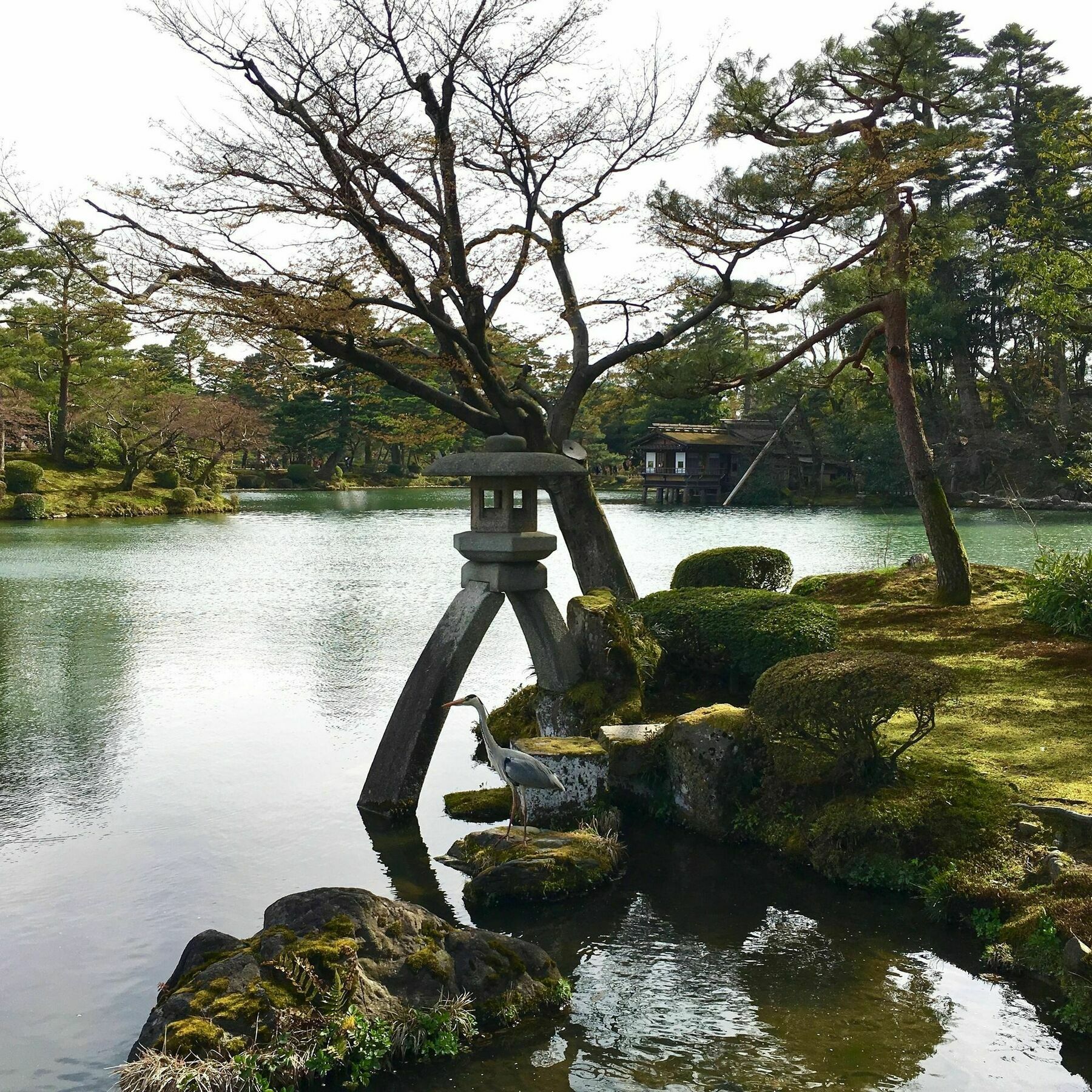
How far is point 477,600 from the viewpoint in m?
7.53

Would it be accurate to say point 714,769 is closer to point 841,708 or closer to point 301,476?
point 841,708

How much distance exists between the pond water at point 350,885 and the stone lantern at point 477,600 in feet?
1.34

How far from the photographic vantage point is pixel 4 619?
15.1 m

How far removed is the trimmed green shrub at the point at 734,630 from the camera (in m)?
8.19

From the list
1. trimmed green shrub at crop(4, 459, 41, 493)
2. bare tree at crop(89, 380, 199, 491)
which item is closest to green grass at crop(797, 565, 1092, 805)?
trimmed green shrub at crop(4, 459, 41, 493)

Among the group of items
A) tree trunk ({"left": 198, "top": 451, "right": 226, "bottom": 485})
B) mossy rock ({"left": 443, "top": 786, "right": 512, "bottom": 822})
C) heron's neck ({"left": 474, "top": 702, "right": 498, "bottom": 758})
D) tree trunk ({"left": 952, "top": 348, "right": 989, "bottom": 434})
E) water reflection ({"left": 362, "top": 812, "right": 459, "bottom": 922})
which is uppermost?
tree trunk ({"left": 952, "top": 348, "right": 989, "bottom": 434})

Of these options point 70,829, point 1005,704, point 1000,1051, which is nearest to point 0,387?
point 70,829

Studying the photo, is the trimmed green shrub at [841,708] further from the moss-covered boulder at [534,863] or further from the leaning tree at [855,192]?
the leaning tree at [855,192]

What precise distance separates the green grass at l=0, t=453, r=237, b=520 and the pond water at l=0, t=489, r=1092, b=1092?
2336 cm

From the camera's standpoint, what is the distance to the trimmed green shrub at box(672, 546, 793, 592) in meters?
11.2

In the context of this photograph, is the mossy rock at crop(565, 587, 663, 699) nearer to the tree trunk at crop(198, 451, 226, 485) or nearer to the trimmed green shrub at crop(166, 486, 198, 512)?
the trimmed green shrub at crop(166, 486, 198, 512)

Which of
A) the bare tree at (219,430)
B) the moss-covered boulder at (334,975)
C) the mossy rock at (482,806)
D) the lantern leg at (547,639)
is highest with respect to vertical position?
the bare tree at (219,430)

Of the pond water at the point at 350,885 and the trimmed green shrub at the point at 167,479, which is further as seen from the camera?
the trimmed green shrub at the point at 167,479

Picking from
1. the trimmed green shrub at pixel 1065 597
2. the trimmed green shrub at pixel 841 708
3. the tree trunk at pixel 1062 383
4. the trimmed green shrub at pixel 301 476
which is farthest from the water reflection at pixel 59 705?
the trimmed green shrub at pixel 301 476
